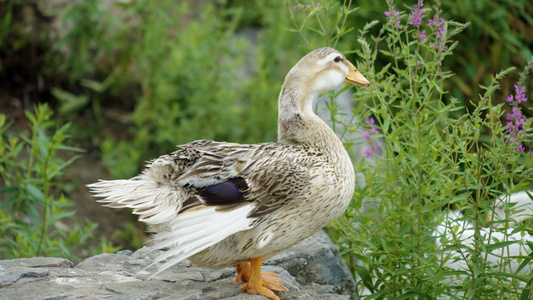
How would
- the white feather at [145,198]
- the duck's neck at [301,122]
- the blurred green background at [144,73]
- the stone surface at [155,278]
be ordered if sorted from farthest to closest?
the blurred green background at [144,73] < the duck's neck at [301,122] < the stone surface at [155,278] < the white feather at [145,198]

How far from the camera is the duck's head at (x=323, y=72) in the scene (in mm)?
3398

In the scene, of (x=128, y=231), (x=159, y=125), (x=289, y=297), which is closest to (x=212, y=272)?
(x=289, y=297)

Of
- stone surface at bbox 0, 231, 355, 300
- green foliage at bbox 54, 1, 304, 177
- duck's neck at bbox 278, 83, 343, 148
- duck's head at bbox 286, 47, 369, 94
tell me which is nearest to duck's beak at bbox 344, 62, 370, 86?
duck's head at bbox 286, 47, 369, 94

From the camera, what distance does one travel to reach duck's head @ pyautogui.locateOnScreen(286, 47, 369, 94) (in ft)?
11.1

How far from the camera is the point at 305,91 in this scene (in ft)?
11.2

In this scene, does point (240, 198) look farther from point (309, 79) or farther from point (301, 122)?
point (309, 79)

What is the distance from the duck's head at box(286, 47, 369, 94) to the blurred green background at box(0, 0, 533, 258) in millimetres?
2414

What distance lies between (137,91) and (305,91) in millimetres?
4180

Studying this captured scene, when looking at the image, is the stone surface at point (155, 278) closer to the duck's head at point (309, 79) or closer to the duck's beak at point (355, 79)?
the duck's head at point (309, 79)

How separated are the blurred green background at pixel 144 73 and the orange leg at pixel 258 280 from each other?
7.54ft

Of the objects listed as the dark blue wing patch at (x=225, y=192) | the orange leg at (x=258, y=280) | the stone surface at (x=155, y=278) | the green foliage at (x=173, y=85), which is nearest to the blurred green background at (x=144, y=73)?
the green foliage at (x=173, y=85)

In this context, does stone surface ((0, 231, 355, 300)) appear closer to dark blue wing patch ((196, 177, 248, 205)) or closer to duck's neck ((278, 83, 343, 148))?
dark blue wing patch ((196, 177, 248, 205))

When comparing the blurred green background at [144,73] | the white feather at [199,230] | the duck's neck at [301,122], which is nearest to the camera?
the white feather at [199,230]

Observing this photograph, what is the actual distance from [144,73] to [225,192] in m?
3.80
